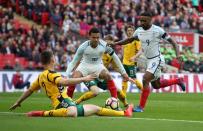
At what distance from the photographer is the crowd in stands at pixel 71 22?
111 ft

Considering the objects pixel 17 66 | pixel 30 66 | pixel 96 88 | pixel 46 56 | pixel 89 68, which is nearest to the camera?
pixel 46 56

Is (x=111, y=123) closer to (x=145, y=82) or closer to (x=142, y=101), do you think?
(x=142, y=101)

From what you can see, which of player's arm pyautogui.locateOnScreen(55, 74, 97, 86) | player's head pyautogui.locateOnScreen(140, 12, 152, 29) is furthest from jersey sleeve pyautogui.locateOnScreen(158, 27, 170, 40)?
player's arm pyautogui.locateOnScreen(55, 74, 97, 86)

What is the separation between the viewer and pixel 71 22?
37750 millimetres

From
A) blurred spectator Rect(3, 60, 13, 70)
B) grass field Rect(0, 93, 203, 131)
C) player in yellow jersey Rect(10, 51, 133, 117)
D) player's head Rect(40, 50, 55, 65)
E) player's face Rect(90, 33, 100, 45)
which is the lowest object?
grass field Rect(0, 93, 203, 131)

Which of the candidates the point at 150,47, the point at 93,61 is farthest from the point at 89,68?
the point at 150,47

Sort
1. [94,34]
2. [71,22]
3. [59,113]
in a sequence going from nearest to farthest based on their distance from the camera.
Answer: [59,113]
[94,34]
[71,22]

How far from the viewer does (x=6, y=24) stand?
34406 millimetres

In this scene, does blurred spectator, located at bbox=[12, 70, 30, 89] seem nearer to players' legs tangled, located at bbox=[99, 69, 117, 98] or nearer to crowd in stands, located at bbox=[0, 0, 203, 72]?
crowd in stands, located at bbox=[0, 0, 203, 72]

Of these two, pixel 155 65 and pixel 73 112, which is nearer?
pixel 73 112

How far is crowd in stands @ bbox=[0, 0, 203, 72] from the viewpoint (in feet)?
111

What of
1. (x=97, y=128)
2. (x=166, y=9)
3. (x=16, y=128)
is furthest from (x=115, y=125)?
(x=166, y=9)

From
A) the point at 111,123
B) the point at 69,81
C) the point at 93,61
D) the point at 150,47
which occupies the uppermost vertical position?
the point at 150,47

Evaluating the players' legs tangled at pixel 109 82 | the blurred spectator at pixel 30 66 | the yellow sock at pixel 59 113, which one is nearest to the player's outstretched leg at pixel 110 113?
the yellow sock at pixel 59 113
